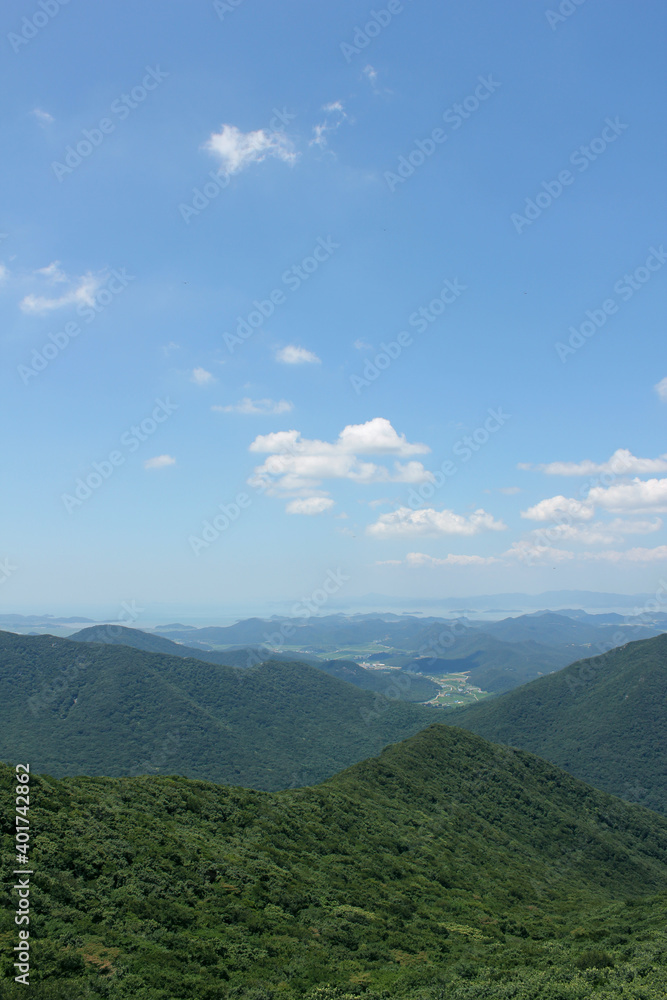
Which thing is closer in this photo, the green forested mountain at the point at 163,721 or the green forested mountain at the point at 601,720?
the green forested mountain at the point at 163,721

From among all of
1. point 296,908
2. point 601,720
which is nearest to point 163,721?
point 601,720

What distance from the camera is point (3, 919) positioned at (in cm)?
1727

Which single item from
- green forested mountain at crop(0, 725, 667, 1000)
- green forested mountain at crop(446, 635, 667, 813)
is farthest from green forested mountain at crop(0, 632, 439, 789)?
green forested mountain at crop(0, 725, 667, 1000)

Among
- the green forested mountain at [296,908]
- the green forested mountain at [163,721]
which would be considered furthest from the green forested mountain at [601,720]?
the green forested mountain at [296,908]

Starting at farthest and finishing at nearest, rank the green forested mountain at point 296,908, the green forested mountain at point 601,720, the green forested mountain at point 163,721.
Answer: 1. the green forested mountain at point 601,720
2. the green forested mountain at point 163,721
3. the green forested mountain at point 296,908

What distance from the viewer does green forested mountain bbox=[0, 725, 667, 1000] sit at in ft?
61.8

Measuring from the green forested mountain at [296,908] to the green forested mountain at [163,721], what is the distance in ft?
297

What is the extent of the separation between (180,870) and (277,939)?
6.42 m

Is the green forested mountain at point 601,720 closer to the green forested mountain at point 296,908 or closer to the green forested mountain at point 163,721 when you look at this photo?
the green forested mountain at point 163,721

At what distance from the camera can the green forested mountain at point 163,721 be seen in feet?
422

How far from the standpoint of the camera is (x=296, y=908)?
28.3 m

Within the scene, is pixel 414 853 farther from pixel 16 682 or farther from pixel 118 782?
pixel 16 682

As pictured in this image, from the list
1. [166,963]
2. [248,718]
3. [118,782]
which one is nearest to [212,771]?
[248,718]

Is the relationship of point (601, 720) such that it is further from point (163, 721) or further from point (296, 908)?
point (296, 908)
